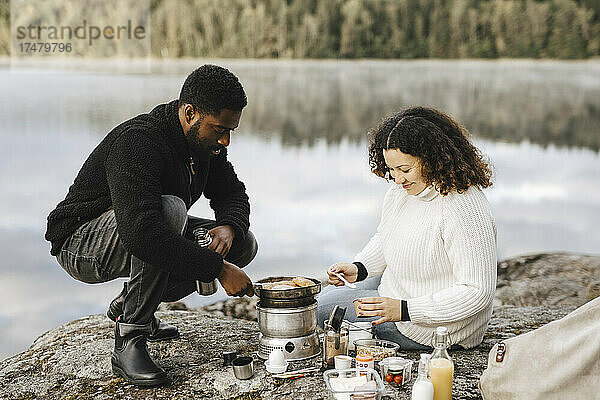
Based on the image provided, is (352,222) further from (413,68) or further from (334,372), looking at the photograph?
(334,372)

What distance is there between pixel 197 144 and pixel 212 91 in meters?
0.27

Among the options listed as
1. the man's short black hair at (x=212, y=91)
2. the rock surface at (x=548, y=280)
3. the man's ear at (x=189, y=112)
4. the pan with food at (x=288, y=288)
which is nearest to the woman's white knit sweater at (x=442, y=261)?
the pan with food at (x=288, y=288)

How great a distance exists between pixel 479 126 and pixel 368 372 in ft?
22.2

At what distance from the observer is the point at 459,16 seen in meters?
8.77

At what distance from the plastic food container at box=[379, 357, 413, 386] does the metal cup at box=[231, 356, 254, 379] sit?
57cm

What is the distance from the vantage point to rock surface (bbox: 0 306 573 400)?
3145 millimetres

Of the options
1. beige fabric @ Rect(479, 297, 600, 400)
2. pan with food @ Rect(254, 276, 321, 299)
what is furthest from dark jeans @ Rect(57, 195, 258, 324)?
beige fabric @ Rect(479, 297, 600, 400)

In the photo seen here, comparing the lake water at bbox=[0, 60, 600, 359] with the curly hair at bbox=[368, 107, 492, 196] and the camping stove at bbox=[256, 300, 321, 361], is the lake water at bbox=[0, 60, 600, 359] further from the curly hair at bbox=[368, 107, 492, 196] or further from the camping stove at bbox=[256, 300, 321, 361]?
the curly hair at bbox=[368, 107, 492, 196]

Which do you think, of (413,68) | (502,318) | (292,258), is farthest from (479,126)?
(502,318)

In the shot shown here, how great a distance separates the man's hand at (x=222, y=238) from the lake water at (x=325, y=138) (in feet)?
13.3

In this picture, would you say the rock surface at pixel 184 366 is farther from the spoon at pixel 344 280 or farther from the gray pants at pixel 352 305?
the spoon at pixel 344 280

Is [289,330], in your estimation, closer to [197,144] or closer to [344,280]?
[344,280]

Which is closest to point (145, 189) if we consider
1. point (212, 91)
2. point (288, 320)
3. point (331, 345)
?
point (212, 91)

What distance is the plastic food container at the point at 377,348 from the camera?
3220 millimetres
